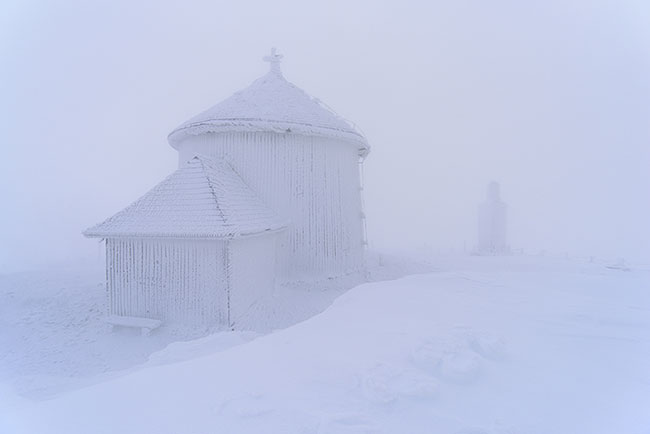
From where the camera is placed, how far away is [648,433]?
8.76 ft

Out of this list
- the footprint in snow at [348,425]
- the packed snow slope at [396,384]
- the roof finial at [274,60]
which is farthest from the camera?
the roof finial at [274,60]

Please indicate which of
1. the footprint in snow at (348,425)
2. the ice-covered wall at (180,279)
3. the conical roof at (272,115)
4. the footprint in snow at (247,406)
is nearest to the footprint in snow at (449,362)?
the footprint in snow at (348,425)

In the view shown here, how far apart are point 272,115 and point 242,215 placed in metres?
4.53

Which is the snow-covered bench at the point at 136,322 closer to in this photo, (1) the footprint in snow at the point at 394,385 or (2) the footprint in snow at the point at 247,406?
(2) the footprint in snow at the point at 247,406

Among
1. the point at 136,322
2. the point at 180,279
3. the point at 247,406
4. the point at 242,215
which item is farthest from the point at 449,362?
the point at 136,322

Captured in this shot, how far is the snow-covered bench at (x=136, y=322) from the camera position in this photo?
8812 millimetres

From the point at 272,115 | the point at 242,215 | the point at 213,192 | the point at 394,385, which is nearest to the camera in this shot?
the point at 394,385

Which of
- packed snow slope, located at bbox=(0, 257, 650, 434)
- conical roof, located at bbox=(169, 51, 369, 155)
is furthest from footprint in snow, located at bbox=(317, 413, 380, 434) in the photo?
conical roof, located at bbox=(169, 51, 369, 155)

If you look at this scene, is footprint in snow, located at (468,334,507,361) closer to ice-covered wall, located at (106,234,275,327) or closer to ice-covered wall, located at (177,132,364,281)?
ice-covered wall, located at (106,234,275,327)

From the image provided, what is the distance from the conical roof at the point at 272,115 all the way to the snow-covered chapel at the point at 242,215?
0.05 metres

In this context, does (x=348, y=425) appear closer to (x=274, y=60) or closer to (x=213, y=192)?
(x=213, y=192)

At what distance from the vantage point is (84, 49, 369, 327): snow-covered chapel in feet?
29.2

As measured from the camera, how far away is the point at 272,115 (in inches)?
493

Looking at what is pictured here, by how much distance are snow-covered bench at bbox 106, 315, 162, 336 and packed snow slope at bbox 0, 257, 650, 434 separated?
4.87 metres
